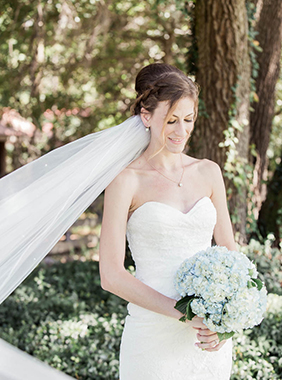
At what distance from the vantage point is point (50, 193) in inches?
95.7

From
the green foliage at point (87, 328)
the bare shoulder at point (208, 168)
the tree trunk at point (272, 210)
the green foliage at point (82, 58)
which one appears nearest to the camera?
the bare shoulder at point (208, 168)

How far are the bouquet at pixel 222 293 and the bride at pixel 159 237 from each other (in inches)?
6.9

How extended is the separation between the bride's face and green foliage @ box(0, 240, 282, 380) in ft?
7.33

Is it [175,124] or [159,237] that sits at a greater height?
[175,124]

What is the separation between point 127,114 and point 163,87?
226 inches

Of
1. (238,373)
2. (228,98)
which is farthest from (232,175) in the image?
(238,373)

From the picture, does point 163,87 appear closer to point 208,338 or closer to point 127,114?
point 208,338

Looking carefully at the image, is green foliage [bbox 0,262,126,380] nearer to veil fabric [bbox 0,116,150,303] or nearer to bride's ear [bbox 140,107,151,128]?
veil fabric [bbox 0,116,150,303]

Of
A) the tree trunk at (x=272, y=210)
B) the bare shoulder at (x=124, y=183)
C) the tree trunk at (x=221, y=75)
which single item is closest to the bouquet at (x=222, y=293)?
the bare shoulder at (x=124, y=183)

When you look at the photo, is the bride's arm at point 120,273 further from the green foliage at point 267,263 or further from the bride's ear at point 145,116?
the green foliage at point 267,263

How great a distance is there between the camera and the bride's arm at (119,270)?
219 centimetres

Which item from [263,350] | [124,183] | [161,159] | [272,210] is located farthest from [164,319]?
[272,210]

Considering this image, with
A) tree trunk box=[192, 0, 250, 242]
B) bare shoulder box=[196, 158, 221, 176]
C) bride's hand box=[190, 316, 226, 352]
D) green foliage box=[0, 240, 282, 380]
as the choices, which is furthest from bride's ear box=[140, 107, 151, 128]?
tree trunk box=[192, 0, 250, 242]

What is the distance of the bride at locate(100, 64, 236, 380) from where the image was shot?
2215 millimetres
